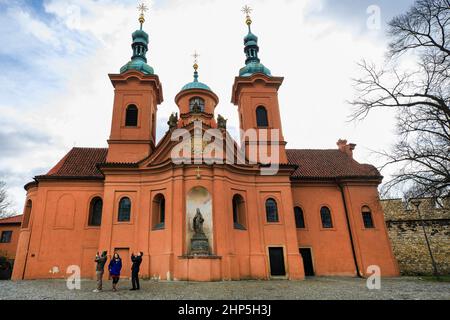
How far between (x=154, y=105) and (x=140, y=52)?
16.4ft

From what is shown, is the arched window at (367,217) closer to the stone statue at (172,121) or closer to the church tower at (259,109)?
the church tower at (259,109)

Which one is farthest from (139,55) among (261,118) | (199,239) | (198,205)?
(199,239)

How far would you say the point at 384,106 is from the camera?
1252 centimetres

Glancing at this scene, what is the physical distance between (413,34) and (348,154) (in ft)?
48.1

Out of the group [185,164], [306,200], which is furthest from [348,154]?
[185,164]

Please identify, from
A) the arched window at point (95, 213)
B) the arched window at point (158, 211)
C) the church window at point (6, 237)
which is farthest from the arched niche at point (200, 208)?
the church window at point (6, 237)

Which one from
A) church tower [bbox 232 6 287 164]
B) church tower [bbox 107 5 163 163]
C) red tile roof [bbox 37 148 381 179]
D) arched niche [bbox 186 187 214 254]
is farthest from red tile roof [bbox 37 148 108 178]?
church tower [bbox 232 6 287 164]

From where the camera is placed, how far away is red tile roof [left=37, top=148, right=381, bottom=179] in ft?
66.4

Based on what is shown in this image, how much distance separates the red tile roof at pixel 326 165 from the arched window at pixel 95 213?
14.2 meters

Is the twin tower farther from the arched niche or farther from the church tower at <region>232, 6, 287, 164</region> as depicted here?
the arched niche

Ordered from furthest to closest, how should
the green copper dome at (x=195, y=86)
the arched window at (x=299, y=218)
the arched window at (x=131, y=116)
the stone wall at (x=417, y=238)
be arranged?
1. the green copper dome at (x=195, y=86)
2. the stone wall at (x=417, y=238)
3. the arched window at (x=131, y=116)
4. the arched window at (x=299, y=218)

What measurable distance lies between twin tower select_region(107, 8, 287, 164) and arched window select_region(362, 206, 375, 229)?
7.29m

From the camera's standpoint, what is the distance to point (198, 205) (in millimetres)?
16781

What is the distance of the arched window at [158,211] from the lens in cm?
1745
